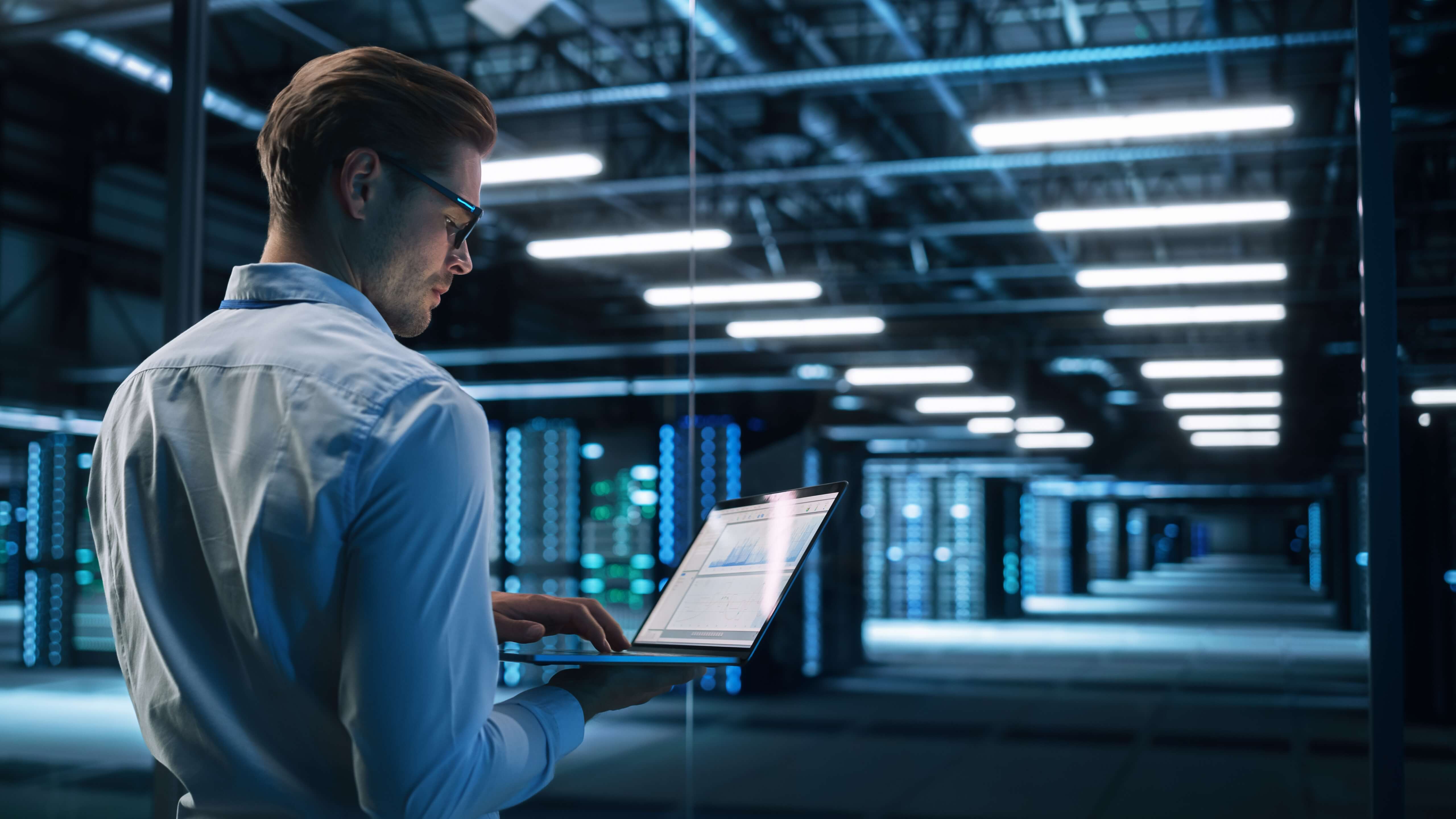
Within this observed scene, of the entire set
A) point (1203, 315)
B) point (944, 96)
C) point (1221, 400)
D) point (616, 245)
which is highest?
point (944, 96)

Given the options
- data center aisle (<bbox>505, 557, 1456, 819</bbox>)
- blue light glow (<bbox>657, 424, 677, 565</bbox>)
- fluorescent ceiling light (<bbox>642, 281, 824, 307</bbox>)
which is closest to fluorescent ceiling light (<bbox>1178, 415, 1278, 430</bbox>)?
data center aisle (<bbox>505, 557, 1456, 819</bbox>)

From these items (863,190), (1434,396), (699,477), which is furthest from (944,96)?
→ (1434,396)

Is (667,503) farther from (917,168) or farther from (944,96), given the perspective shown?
(944,96)

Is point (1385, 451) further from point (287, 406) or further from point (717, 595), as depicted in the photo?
point (287, 406)

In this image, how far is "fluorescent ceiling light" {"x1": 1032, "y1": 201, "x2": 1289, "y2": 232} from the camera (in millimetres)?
4395

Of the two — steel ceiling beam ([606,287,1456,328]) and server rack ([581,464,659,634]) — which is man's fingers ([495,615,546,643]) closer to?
steel ceiling beam ([606,287,1456,328])

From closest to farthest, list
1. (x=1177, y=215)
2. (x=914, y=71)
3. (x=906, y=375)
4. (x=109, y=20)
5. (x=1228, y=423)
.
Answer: (x=109, y=20), (x=1228, y=423), (x=1177, y=215), (x=906, y=375), (x=914, y=71)

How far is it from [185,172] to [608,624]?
2688 mm

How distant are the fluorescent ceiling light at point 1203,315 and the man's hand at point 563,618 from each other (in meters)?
3.73

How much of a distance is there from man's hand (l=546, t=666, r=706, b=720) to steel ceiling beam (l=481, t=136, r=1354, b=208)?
374 cm

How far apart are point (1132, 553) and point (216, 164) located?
374 centimetres

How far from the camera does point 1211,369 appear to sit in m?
4.38

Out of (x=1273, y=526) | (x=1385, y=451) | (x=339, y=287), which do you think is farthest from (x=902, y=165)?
(x=339, y=287)

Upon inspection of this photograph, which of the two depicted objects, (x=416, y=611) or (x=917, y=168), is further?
(x=917, y=168)
